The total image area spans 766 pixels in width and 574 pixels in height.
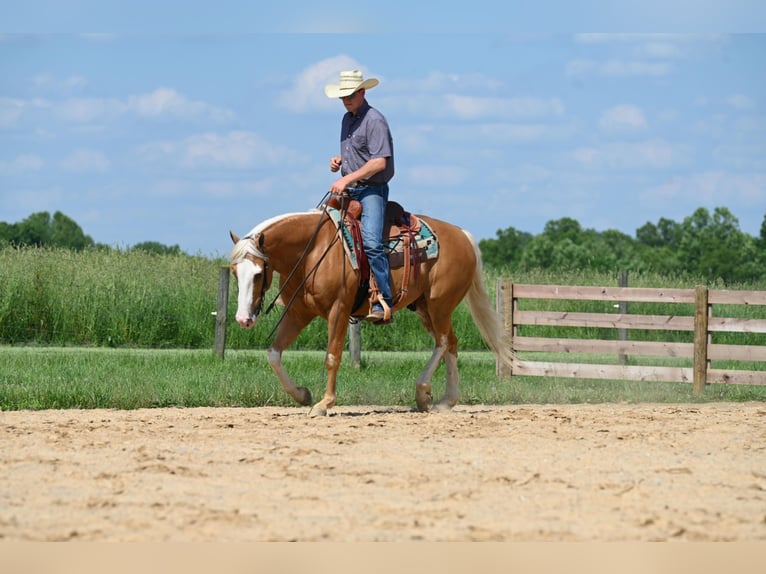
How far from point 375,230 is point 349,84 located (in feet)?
4.41

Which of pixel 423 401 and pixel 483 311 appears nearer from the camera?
pixel 423 401

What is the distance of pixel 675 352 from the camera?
15.1 m

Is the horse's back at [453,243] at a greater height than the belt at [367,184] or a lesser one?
lesser

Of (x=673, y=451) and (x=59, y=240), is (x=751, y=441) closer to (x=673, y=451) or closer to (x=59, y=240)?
(x=673, y=451)

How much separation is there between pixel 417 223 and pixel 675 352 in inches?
216

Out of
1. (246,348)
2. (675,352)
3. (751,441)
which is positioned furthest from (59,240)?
(751,441)

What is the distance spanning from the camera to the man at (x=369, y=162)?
10375 millimetres

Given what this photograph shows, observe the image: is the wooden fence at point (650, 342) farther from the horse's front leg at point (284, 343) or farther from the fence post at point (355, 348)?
the horse's front leg at point (284, 343)

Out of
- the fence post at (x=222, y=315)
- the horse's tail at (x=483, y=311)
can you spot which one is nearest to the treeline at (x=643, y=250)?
the fence post at (x=222, y=315)

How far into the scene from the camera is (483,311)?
12.0 metres

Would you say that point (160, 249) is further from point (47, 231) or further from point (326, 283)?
point (47, 231)

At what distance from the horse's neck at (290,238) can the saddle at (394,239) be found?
0.27 m

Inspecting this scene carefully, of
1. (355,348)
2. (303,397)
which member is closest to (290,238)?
(303,397)

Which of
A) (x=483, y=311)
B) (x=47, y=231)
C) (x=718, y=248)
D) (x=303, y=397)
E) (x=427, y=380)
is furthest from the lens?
(x=47, y=231)
